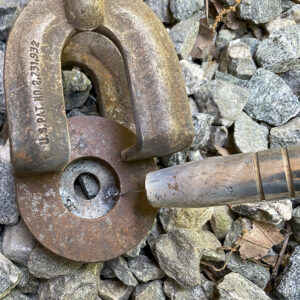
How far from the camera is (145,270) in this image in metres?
2.15

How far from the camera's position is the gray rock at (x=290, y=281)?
2.10m

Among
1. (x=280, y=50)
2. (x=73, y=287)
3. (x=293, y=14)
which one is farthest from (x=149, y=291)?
(x=293, y=14)

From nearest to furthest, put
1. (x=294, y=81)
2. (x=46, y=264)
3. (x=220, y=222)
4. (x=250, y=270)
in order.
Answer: (x=46, y=264) < (x=250, y=270) < (x=220, y=222) < (x=294, y=81)

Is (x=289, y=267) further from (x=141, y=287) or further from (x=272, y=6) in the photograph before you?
(x=272, y=6)

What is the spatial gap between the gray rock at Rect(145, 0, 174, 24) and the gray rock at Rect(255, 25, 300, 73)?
1.89 feet

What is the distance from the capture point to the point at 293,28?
258 centimetres

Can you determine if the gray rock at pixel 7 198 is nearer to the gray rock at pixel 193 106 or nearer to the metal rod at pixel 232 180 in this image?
the metal rod at pixel 232 180

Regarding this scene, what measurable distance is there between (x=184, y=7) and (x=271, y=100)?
751mm

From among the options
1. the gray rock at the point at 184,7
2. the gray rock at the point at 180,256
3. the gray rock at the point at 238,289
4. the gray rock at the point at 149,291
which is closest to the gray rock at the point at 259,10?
the gray rock at the point at 184,7

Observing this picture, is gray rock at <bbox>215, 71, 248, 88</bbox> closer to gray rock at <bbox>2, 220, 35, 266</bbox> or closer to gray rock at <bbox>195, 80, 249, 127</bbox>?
gray rock at <bbox>195, 80, 249, 127</bbox>

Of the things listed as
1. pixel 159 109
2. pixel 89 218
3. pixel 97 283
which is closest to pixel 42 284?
pixel 97 283

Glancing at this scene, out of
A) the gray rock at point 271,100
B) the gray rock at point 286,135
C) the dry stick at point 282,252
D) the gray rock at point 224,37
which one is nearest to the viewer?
the dry stick at point 282,252

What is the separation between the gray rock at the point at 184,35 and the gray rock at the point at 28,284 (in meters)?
1.44

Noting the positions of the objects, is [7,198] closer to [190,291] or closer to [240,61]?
[190,291]
